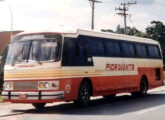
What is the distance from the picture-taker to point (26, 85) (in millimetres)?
15617

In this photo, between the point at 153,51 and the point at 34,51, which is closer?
the point at 34,51

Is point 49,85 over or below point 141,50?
below

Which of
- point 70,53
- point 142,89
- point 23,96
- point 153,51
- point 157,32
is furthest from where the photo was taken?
point 157,32

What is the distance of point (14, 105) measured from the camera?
A: 18328 millimetres

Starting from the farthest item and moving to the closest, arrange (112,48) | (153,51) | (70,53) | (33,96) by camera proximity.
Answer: (153,51) < (112,48) < (70,53) < (33,96)

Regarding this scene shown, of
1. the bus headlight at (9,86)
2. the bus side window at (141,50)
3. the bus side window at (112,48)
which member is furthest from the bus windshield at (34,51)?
the bus side window at (141,50)

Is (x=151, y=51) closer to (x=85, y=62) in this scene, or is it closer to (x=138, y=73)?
(x=138, y=73)

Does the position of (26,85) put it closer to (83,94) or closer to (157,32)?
(83,94)

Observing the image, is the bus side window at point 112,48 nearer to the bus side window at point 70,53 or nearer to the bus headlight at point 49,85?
the bus side window at point 70,53

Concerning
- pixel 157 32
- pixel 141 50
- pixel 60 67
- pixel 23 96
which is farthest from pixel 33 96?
pixel 157 32

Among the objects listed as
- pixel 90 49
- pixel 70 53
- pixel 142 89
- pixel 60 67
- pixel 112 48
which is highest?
pixel 112 48

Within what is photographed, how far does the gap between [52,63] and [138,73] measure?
7695 mm

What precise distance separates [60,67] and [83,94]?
71.6 inches

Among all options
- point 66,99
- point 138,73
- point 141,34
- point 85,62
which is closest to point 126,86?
point 138,73
